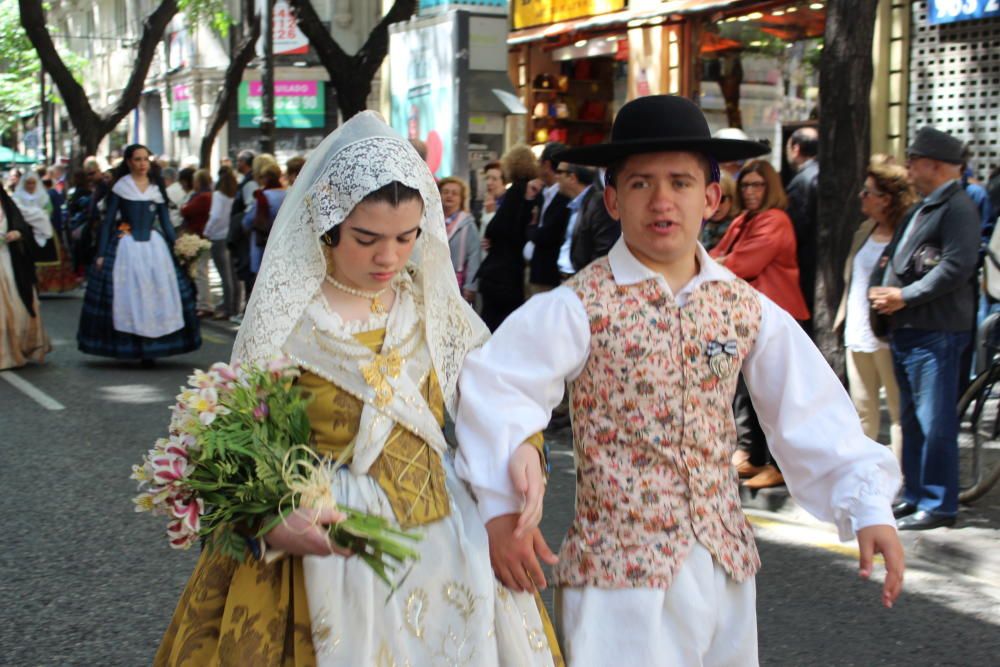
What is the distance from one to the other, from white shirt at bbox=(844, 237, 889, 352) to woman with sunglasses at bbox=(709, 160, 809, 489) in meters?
0.44

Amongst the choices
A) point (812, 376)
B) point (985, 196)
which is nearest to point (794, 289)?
point (985, 196)

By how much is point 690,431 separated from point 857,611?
274 centimetres

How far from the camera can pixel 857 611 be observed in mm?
5133

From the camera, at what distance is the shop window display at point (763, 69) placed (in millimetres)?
13945

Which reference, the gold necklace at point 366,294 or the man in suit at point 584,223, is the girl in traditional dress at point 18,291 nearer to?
the man in suit at point 584,223

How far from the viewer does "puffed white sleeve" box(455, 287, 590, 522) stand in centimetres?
261

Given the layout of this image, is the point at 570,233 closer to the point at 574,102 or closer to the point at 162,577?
the point at 162,577

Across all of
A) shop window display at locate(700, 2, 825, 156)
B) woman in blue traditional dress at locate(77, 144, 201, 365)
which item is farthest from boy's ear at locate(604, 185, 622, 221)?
shop window display at locate(700, 2, 825, 156)

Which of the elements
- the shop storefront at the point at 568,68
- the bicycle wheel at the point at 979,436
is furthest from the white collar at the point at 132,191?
the shop storefront at the point at 568,68

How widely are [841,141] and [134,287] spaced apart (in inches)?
257

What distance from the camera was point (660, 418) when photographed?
2.74 meters

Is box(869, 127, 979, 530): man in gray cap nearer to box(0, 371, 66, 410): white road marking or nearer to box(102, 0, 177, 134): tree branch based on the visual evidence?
box(0, 371, 66, 410): white road marking

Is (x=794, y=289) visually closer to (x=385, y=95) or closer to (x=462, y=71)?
(x=462, y=71)

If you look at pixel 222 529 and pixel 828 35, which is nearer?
pixel 222 529
